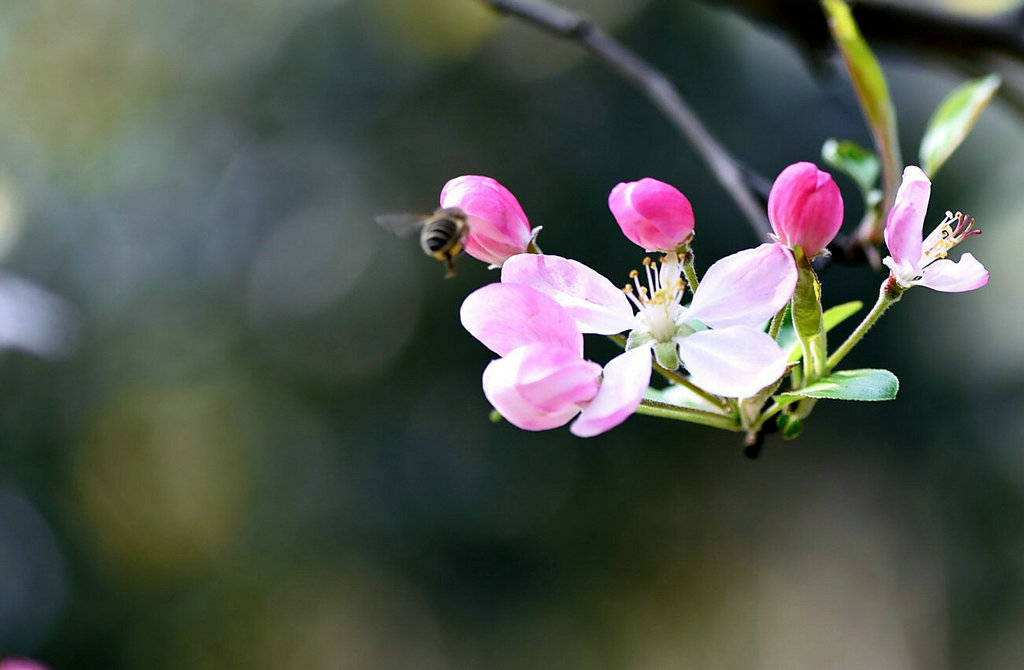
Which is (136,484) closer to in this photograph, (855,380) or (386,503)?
(386,503)

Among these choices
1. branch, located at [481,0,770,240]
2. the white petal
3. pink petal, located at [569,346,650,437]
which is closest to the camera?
pink petal, located at [569,346,650,437]

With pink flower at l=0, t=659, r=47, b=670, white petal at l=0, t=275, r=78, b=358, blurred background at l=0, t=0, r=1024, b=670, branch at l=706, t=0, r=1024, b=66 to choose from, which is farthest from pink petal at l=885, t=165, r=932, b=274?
blurred background at l=0, t=0, r=1024, b=670

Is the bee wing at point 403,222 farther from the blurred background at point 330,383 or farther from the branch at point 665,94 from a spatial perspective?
the blurred background at point 330,383

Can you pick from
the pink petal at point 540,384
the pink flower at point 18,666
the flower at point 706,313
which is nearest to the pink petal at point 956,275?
the flower at point 706,313

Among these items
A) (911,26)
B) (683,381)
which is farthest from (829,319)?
(911,26)

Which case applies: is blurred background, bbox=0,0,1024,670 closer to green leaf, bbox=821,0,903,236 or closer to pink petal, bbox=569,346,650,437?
green leaf, bbox=821,0,903,236

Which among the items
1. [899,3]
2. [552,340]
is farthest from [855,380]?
[899,3]

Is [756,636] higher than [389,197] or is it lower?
lower

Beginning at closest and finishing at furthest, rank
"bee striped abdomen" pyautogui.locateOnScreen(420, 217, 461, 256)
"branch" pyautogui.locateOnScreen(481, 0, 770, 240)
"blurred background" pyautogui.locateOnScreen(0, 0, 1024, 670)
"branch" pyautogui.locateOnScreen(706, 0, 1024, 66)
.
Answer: "bee striped abdomen" pyautogui.locateOnScreen(420, 217, 461, 256), "branch" pyautogui.locateOnScreen(481, 0, 770, 240), "branch" pyautogui.locateOnScreen(706, 0, 1024, 66), "blurred background" pyautogui.locateOnScreen(0, 0, 1024, 670)
